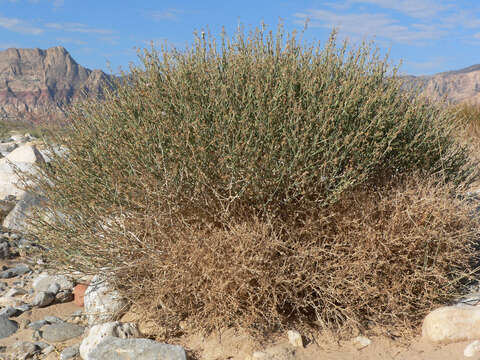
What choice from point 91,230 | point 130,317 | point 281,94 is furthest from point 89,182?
point 281,94

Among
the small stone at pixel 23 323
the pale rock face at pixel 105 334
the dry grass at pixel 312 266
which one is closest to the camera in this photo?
the dry grass at pixel 312 266

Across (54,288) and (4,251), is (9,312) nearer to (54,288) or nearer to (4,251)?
(54,288)

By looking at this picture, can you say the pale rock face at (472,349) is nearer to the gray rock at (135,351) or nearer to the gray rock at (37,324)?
the gray rock at (135,351)

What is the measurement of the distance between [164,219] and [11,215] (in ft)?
15.9

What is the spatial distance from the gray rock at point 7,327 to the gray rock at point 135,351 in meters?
1.33

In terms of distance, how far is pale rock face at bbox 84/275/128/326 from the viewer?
3953 millimetres

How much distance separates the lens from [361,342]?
11.1 feet

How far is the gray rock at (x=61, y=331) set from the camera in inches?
154

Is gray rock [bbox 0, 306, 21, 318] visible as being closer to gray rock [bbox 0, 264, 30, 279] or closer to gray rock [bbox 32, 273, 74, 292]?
gray rock [bbox 32, 273, 74, 292]

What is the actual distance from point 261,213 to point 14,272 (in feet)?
12.2

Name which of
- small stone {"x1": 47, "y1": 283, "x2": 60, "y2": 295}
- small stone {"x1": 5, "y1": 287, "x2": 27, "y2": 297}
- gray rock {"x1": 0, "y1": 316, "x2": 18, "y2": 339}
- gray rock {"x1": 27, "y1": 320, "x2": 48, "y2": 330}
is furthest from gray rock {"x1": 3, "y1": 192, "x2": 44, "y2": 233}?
gray rock {"x1": 27, "y1": 320, "x2": 48, "y2": 330}

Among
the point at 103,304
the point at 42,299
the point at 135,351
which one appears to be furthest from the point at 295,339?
the point at 42,299

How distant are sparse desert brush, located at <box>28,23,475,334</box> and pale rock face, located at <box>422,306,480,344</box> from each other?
163 millimetres

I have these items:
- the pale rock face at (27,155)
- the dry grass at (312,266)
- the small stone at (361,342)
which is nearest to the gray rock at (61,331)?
the dry grass at (312,266)
